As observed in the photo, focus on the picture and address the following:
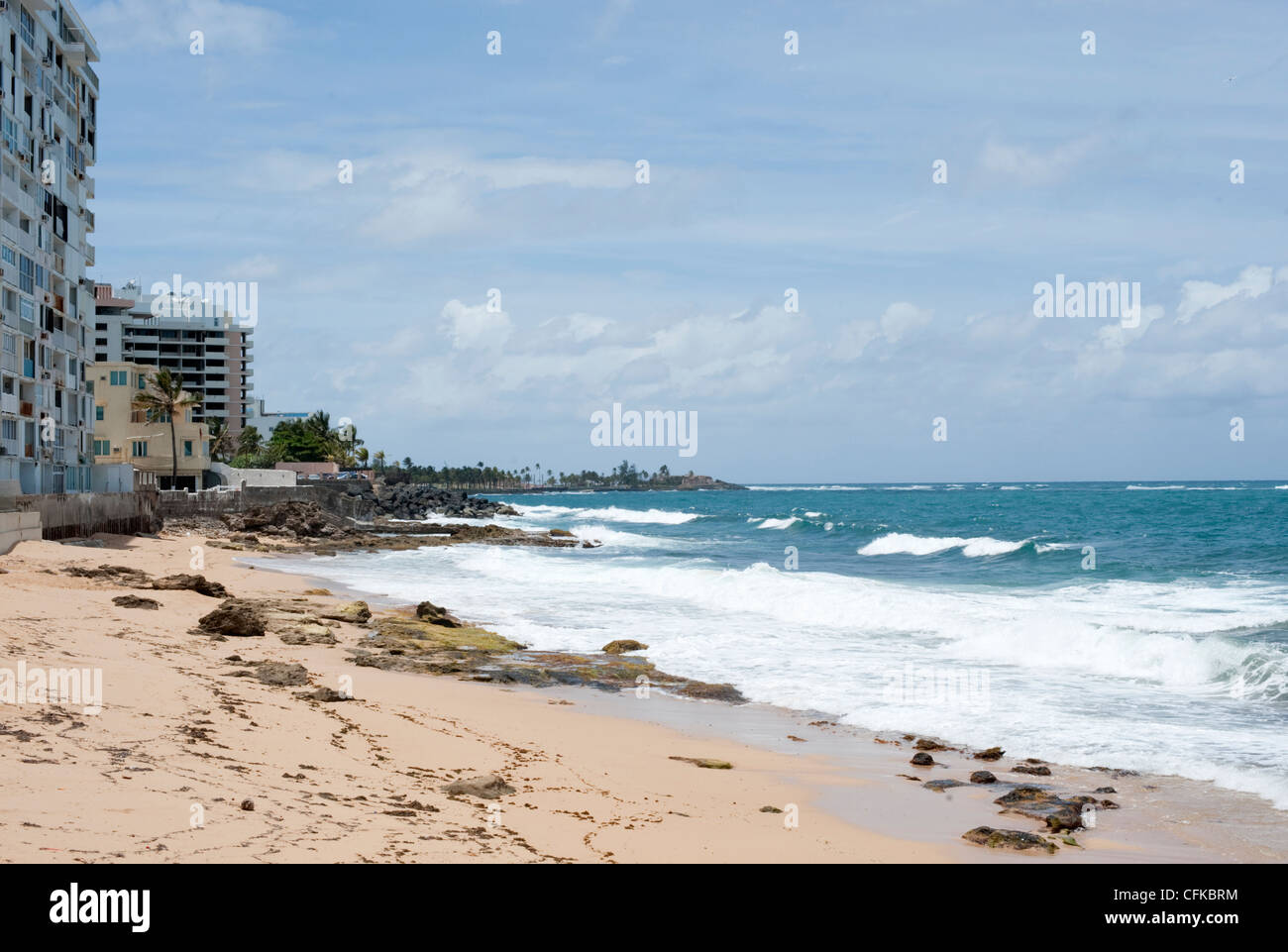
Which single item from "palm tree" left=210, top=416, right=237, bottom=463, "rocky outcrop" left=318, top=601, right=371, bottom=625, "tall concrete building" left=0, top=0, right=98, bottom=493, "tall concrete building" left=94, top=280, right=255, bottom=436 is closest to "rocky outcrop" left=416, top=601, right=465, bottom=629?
"rocky outcrop" left=318, top=601, right=371, bottom=625

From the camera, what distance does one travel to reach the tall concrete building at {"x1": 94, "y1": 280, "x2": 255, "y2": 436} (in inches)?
5418

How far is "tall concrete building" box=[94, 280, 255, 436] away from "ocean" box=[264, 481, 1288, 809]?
318 ft

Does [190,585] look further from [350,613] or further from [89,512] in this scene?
[89,512]

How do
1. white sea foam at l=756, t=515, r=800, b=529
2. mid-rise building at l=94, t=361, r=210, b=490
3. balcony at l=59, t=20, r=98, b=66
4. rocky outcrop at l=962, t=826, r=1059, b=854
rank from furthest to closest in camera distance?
white sea foam at l=756, t=515, r=800, b=529 → mid-rise building at l=94, t=361, r=210, b=490 → balcony at l=59, t=20, r=98, b=66 → rocky outcrop at l=962, t=826, r=1059, b=854

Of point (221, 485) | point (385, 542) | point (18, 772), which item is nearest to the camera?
point (18, 772)

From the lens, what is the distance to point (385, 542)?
5838cm

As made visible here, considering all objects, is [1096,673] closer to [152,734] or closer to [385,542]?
[152,734]

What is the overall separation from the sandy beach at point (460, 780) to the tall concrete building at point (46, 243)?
29678 millimetres

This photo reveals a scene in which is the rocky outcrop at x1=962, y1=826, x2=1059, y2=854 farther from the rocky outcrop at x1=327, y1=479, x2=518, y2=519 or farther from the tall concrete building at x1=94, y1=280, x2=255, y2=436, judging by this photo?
the tall concrete building at x1=94, y1=280, x2=255, y2=436

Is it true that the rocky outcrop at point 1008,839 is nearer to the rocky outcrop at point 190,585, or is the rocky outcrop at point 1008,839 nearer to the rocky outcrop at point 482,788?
the rocky outcrop at point 482,788

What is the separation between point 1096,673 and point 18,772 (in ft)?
57.9
